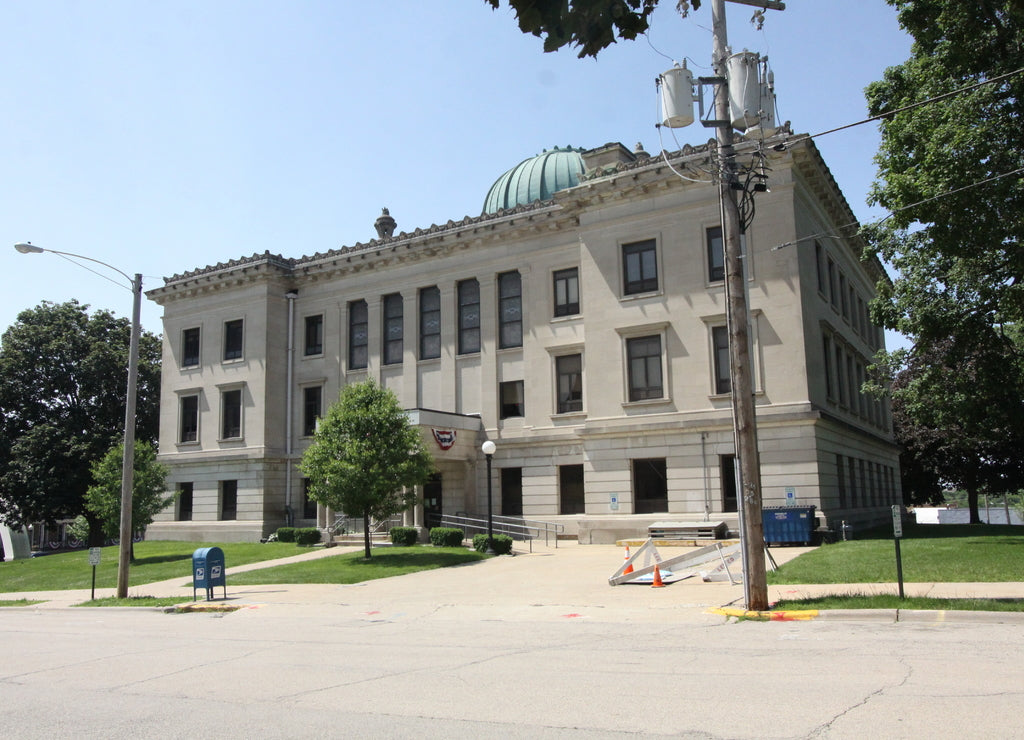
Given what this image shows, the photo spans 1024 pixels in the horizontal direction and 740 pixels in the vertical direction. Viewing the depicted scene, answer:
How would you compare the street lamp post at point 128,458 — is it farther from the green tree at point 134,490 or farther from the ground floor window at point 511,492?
the ground floor window at point 511,492

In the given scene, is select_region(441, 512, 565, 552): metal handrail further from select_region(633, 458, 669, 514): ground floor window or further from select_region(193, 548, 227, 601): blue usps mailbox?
select_region(193, 548, 227, 601): blue usps mailbox

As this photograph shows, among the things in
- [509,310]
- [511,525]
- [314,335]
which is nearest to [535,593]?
[511,525]

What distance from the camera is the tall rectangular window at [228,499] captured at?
42975 millimetres

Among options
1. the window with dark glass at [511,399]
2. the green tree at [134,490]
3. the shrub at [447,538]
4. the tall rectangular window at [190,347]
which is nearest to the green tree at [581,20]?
the shrub at [447,538]

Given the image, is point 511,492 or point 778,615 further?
point 511,492

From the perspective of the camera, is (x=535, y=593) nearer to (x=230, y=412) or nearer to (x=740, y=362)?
(x=740, y=362)

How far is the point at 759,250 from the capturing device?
1219 inches

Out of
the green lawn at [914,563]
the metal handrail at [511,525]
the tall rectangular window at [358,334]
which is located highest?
the tall rectangular window at [358,334]

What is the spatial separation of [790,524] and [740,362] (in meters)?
14.4

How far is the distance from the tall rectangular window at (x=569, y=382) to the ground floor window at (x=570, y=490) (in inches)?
100

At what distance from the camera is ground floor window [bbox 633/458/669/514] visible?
31984 millimetres

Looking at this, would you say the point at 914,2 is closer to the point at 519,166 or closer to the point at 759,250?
the point at 759,250

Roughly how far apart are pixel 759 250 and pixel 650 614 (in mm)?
19899

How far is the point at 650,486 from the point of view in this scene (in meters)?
32.3
